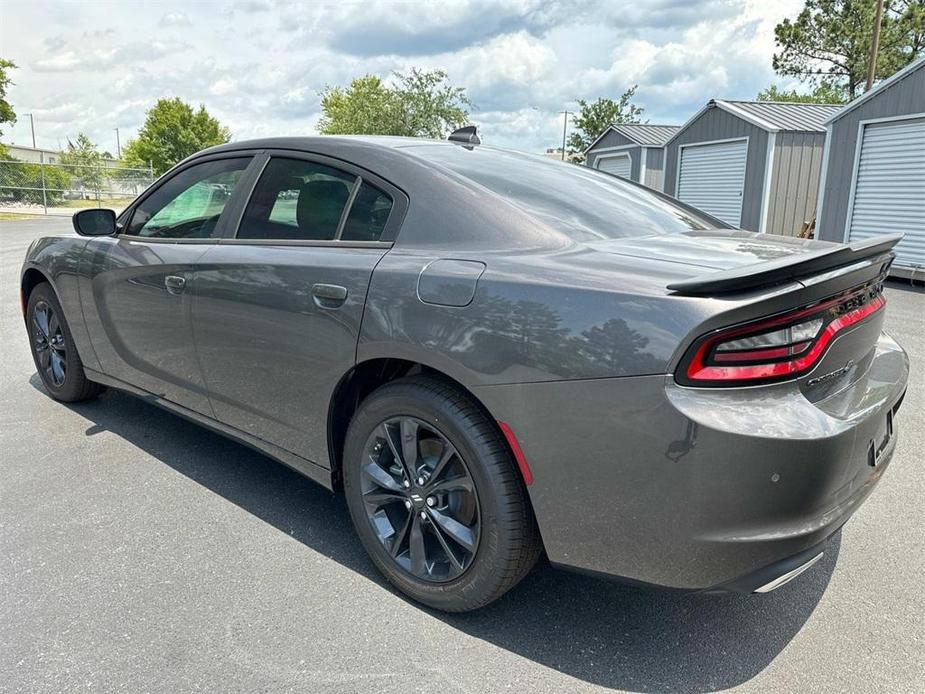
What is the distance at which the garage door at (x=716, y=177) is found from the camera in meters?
17.3

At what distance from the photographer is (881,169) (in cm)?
1223

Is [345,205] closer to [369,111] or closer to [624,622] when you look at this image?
[624,622]

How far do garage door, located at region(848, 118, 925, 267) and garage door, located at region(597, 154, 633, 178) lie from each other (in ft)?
33.5

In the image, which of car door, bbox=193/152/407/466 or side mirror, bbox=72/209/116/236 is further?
side mirror, bbox=72/209/116/236

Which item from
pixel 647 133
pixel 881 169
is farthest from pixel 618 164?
pixel 881 169

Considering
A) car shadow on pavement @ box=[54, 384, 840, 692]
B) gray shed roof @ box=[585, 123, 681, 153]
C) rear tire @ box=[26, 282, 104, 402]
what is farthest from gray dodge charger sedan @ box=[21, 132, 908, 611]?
gray shed roof @ box=[585, 123, 681, 153]

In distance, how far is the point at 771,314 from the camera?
1.73 m

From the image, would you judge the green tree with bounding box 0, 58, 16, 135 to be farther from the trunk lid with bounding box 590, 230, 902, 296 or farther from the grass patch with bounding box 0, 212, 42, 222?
the trunk lid with bounding box 590, 230, 902, 296

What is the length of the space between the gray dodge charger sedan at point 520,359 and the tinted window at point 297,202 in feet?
0.04

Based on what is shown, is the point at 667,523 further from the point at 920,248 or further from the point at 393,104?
the point at 393,104

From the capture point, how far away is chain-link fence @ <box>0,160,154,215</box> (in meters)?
28.1

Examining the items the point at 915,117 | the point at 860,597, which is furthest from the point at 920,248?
the point at 860,597

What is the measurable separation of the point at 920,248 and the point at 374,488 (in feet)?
39.9

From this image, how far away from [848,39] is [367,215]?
3805cm
